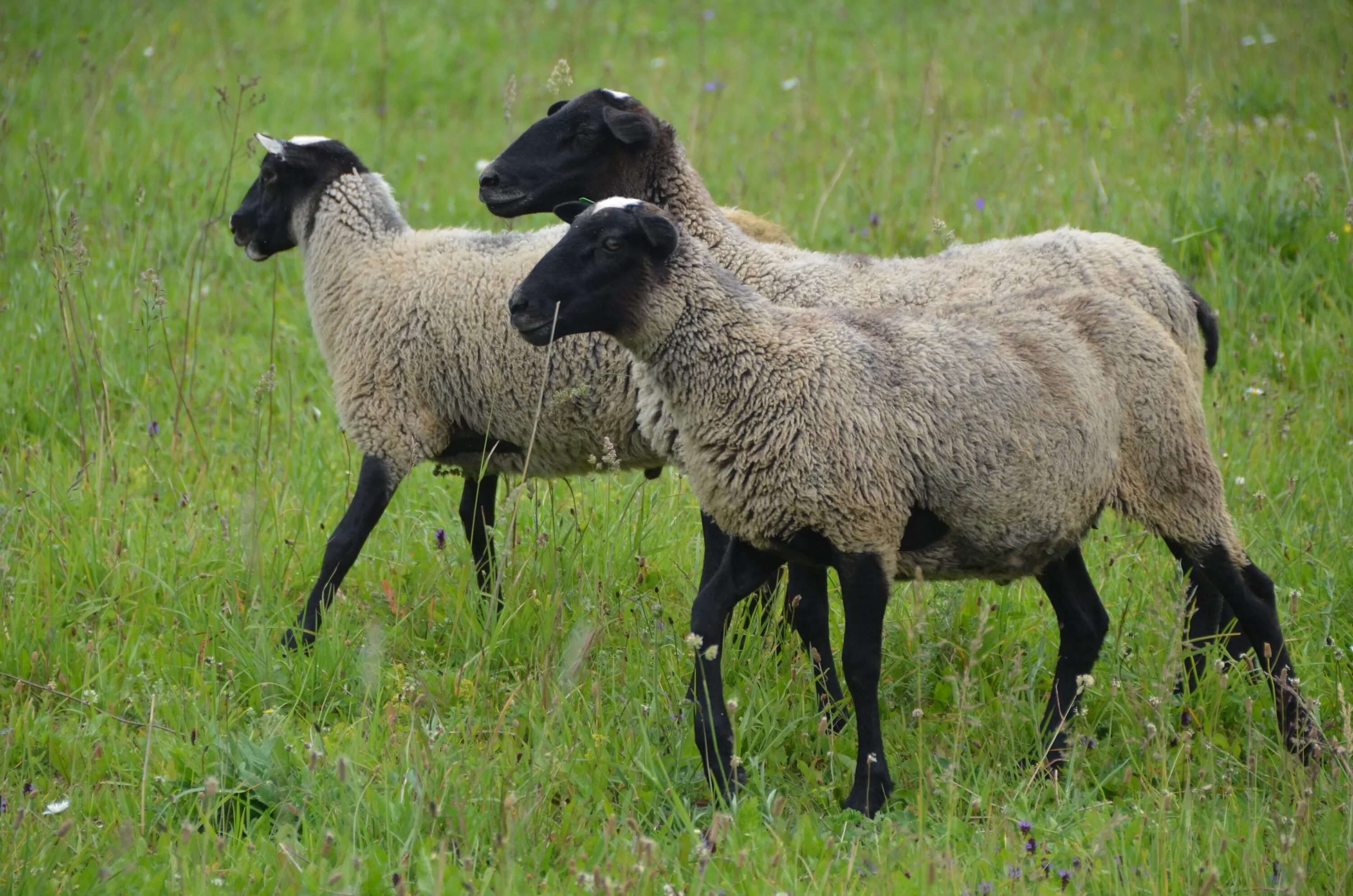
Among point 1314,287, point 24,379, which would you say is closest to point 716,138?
point 1314,287

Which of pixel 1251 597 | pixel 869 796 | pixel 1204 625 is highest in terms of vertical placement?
pixel 1251 597

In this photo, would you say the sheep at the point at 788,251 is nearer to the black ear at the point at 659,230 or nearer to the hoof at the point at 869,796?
the black ear at the point at 659,230

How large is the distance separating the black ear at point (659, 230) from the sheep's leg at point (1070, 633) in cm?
168

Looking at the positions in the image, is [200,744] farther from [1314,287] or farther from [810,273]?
[1314,287]

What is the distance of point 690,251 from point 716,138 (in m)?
6.32

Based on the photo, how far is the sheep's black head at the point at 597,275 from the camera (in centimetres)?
374

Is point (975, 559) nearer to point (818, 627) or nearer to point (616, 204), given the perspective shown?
point (818, 627)

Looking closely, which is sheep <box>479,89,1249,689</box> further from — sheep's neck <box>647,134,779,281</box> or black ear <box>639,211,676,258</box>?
black ear <box>639,211,676,258</box>

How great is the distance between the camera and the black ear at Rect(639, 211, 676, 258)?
377 centimetres

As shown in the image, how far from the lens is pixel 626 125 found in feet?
15.8

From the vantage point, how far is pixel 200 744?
3793 millimetres

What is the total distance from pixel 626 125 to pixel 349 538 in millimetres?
1872

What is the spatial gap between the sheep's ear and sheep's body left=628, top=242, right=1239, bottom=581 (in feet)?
2.52

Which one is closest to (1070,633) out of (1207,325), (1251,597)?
(1251,597)
